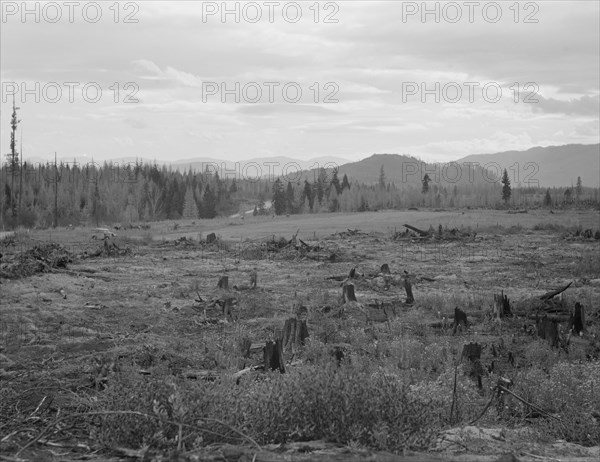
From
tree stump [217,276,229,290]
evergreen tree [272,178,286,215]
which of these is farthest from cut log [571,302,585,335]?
evergreen tree [272,178,286,215]

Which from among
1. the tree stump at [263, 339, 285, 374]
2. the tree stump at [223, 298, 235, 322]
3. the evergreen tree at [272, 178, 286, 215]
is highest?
the evergreen tree at [272, 178, 286, 215]

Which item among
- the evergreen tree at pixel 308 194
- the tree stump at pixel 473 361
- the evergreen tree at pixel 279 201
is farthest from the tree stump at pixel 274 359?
the evergreen tree at pixel 308 194

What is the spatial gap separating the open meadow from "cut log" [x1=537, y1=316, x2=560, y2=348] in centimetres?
4

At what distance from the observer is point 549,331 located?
11.6m

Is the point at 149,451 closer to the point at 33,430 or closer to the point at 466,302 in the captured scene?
the point at 33,430

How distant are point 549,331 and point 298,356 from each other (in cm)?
415

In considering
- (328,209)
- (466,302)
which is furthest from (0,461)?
(328,209)

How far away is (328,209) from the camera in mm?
117125

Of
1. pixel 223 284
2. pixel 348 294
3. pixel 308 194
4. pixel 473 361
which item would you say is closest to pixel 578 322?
pixel 473 361

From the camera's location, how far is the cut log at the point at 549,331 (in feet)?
37.2

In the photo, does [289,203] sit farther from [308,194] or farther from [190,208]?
[190,208]

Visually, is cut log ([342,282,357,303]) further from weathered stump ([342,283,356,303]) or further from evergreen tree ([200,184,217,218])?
evergreen tree ([200,184,217,218])

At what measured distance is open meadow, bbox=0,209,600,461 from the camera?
17.9ft

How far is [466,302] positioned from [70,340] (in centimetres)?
820
